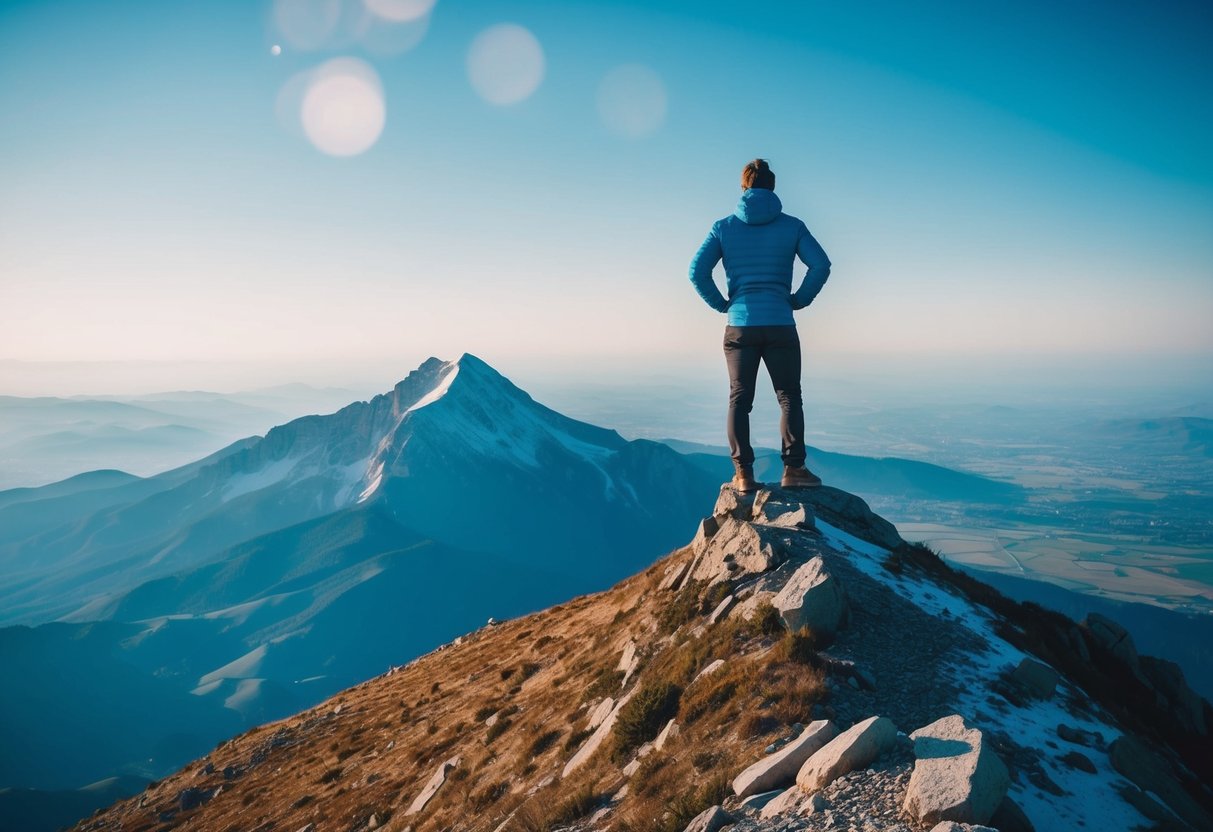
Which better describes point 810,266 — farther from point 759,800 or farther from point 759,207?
point 759,800

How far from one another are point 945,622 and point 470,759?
1125cm

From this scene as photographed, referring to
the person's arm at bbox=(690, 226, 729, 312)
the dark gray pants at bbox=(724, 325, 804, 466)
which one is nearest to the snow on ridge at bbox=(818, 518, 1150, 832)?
the dark gray pants at bbox=(724, 325, 804, 466)

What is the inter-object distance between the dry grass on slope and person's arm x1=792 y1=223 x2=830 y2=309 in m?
7.25

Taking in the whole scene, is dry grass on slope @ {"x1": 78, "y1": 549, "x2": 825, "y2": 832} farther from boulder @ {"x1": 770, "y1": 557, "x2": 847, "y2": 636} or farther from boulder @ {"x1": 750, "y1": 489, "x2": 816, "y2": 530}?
boulder @ {"x1": 750, "y1": 489, "x2": 816, "y2": 530}

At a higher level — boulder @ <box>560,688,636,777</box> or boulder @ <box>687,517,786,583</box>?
boulder @ <box>687,517,786,583</box>

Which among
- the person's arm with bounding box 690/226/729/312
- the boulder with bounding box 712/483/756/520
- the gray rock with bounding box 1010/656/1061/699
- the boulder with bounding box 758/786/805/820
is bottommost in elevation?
the gray rock with bounding box 1010/656/1061/699

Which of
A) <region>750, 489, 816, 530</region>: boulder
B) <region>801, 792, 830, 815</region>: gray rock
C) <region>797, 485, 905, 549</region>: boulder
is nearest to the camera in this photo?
<region>801, 792, 830, 815</region>: gray rock

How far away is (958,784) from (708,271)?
1102cm

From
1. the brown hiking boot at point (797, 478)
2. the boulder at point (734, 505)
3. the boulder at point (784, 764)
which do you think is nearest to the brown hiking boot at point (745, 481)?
the boulder at point (734, 505)

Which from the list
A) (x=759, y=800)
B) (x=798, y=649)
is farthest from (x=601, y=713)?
(x=759, y=800)

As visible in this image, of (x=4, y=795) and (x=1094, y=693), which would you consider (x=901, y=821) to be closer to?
(x=1094, y=693)

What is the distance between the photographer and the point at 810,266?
1414 centimetres

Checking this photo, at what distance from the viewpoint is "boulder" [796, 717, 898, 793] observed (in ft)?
22.9

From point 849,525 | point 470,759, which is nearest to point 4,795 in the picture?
point 470,759
